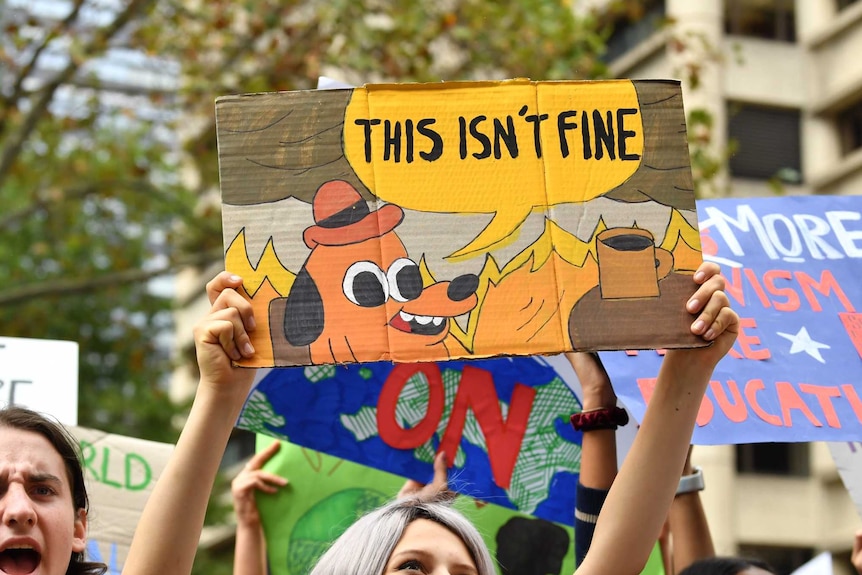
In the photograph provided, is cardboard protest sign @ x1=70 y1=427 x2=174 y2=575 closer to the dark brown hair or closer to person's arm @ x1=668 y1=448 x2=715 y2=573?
the dark brown hair

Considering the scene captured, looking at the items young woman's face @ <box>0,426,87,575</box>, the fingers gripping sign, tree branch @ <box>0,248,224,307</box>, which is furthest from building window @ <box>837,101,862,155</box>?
the fingers gripping sign

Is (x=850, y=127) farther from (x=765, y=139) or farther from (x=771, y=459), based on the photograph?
(x=771, y=459)

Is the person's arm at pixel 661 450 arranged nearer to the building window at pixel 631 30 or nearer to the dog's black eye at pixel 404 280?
the dog's black eye at pixel 404 280

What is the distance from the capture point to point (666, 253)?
2.71 m

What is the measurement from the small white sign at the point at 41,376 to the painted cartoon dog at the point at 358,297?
178 centimetres

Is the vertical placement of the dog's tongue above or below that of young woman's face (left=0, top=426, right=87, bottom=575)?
below

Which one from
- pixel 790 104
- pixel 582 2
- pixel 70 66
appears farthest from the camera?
pixel 790 104

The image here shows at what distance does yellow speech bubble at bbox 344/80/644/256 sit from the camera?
9.16ft

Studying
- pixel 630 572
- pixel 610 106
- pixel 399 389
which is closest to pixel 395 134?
pixel 610 106

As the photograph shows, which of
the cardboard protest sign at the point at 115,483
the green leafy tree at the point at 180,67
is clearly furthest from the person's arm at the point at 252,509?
the green leafy tree at the point at 180,67

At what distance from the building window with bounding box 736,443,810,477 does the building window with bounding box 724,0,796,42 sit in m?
5.12

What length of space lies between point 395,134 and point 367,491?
5.89 feet

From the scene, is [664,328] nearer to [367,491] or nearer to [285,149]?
[285,149]

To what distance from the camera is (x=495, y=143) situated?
2828 millimetres
